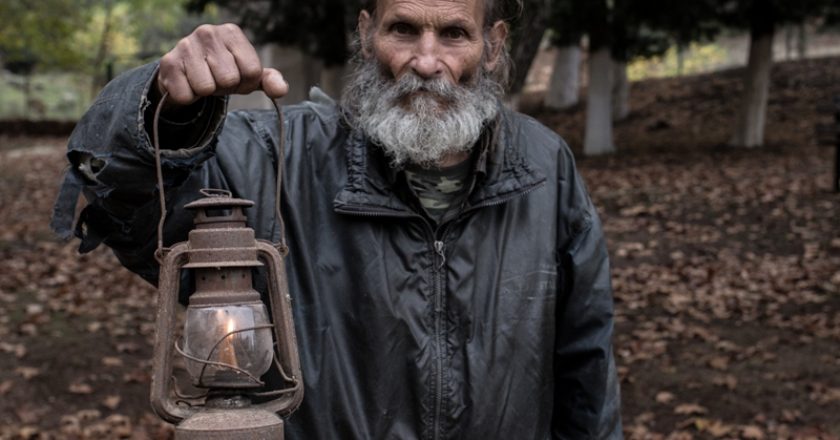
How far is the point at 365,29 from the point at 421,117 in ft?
1.13

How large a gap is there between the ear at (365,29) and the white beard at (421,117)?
0.38 feet

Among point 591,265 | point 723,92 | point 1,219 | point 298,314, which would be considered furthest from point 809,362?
point 723,92

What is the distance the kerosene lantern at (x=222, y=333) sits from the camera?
1.93 m

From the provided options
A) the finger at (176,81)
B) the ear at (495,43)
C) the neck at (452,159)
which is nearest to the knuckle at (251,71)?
the finger at (176,81)

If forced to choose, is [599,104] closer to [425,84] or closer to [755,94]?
[755,94]

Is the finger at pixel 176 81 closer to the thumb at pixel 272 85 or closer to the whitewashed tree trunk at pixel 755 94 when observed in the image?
the thumb at pixel 272 85

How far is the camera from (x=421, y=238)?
2709mm

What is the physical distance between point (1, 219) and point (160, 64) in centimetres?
1430

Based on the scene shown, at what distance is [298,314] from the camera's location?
2.66m

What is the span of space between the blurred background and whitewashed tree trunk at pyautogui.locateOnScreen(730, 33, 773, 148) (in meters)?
0.04

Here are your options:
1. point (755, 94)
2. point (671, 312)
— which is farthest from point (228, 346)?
point (755, 94)

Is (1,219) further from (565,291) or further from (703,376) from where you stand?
(565,291)

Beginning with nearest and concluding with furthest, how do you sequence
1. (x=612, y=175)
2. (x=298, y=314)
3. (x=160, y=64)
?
(x=160, y=64) → (x=298, y=314) → (x=612, y=175)

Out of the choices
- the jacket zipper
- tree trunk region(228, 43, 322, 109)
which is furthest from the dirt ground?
the jacket zipper
